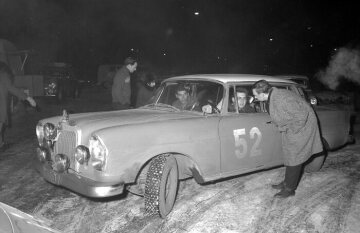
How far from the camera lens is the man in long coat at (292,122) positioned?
4051 millimetres

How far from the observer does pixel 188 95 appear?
4.88 meters

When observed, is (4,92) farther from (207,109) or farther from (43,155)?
(207,109)

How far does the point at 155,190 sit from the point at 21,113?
384 inches

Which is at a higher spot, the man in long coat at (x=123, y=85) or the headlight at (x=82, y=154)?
the man in long coat at (x=123, y=85)

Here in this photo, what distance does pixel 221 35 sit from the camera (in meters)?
43.1

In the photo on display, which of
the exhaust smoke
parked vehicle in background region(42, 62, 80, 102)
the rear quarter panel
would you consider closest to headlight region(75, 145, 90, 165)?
the rear quarter panel

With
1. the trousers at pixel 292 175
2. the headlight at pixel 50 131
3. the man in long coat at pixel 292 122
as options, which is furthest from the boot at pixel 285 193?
the headlight at pixel 50 131

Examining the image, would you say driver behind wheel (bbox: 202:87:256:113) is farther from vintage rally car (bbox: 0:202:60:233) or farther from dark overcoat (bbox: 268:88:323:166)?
vintage rally car (bbox: 0:202:60:233)

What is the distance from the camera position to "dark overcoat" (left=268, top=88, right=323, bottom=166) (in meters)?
4.05

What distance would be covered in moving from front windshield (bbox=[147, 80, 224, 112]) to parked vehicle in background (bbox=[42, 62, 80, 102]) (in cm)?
998

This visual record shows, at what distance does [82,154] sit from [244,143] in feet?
6.47

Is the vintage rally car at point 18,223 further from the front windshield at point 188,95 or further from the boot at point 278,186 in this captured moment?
the boot at point 278,186

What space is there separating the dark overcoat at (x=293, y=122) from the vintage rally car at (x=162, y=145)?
40 centimetres

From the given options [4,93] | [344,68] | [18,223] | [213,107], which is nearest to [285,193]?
[213,107]
